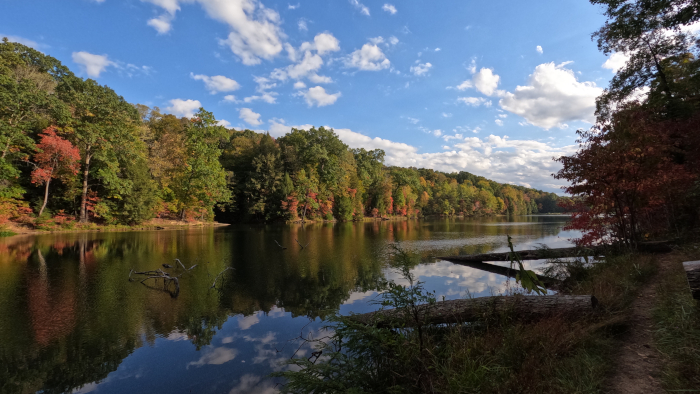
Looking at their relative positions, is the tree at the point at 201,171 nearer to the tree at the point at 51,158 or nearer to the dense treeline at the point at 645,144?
the tree at the point at 51,158

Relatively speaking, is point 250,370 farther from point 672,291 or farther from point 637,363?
point 672,291

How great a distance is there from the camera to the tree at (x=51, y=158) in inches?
872

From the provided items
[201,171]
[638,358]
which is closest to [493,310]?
[638,358]

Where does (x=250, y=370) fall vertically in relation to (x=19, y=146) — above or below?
below

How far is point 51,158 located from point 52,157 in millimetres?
109

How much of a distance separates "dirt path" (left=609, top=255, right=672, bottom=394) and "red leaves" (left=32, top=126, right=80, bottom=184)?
32.5 meters

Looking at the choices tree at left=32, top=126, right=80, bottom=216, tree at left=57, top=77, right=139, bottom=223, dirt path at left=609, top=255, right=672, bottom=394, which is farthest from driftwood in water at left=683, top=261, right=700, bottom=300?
tree at left=32, top=126, right=80, bottom=216

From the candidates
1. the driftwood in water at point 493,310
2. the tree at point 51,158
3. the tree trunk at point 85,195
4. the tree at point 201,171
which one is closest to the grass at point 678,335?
the driftwood in water at point 493,310

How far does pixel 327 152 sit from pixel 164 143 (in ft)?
75.1

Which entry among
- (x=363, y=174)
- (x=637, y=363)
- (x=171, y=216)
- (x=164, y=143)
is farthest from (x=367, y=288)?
(x=363, y=174)

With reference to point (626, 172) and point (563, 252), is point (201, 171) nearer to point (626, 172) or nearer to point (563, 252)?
point (563, 252)

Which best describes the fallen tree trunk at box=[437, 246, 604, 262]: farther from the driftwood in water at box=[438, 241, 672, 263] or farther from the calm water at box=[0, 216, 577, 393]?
the calm water at box=[0, 216, 577, 393]

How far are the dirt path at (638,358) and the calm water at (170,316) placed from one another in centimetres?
352

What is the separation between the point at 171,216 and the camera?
33906 millimetres
